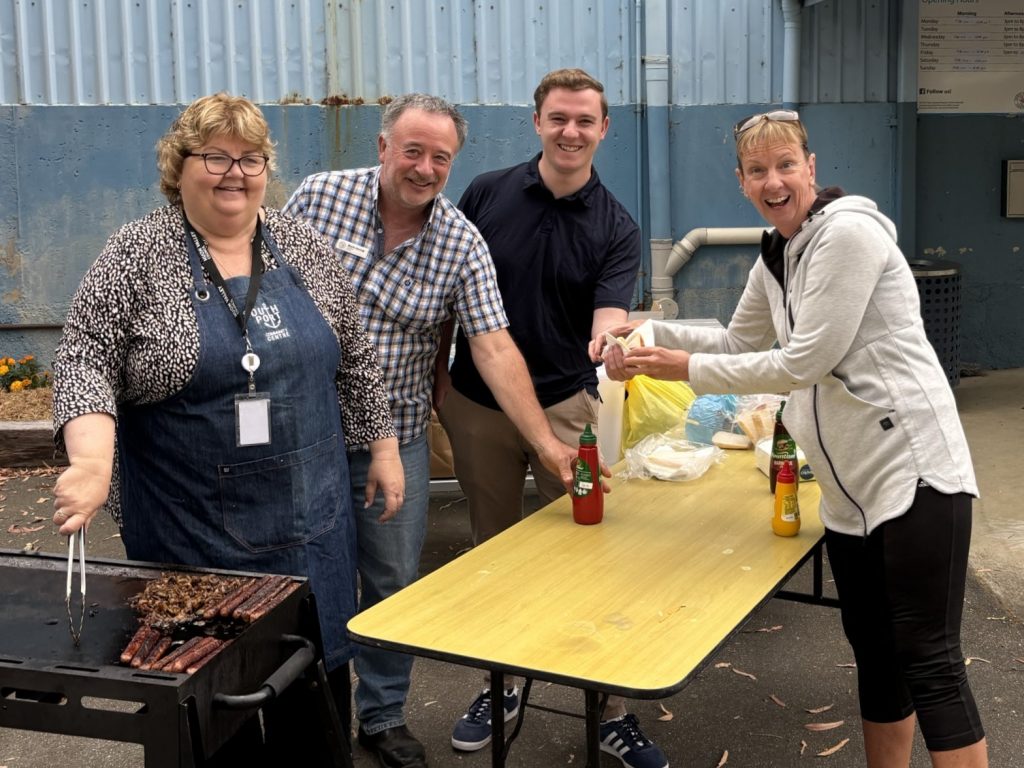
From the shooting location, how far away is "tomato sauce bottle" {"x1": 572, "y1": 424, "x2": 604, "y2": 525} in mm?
3385

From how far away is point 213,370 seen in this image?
274cm

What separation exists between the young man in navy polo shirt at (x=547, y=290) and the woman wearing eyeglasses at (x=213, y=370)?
1.01 meters

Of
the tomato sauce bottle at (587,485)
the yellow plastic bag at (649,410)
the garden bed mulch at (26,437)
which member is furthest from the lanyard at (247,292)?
the garden bed mulch at (26,437)

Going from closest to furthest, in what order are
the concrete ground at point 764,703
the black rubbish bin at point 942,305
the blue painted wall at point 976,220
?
the concrete ground at point 764,703 < the black rubbish bin at point 942,305 < the blue painted wall at point 976,220

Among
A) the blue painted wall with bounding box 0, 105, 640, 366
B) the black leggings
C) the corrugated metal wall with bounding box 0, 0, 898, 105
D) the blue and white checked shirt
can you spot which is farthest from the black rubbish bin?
the black leggings

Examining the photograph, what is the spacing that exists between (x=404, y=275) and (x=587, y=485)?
2.85ft

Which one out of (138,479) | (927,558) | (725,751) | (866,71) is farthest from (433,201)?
(866,71)

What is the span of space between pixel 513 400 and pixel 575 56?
5446 mm

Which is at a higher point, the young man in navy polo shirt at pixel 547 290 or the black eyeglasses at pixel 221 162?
the black eyeglasses at pixel 221 162

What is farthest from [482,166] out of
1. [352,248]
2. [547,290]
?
[352,248]

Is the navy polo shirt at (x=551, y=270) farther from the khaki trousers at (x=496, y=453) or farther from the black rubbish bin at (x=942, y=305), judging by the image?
the black rubbish bin at (x=942, y=305)

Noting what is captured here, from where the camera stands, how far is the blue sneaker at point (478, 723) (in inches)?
150

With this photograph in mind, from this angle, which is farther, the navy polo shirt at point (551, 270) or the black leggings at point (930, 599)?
the navy polo shirt at point (551, 270)

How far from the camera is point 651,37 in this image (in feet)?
27.5
